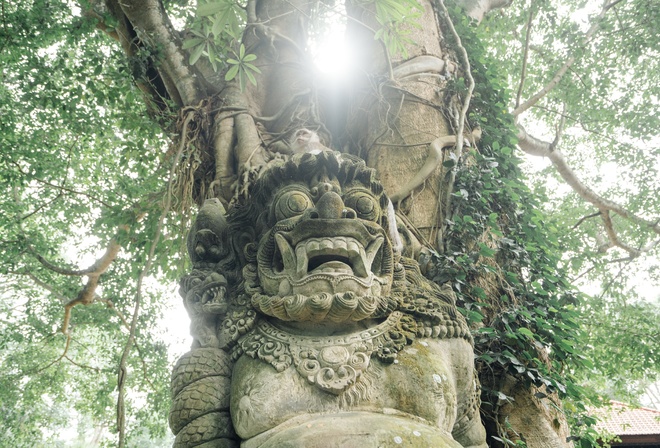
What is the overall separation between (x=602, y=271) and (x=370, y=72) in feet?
15.2

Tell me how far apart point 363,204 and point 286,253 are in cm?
42

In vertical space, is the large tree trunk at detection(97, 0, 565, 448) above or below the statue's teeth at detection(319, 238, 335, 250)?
above

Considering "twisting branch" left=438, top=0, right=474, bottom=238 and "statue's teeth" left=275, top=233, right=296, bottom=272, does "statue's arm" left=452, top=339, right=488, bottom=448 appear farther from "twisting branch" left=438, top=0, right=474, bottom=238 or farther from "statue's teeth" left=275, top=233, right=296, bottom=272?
"twisting branch" left=438, top=0, right=474, bottom=238

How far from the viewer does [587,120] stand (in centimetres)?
682

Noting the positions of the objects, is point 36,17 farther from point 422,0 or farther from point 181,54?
point 422,0

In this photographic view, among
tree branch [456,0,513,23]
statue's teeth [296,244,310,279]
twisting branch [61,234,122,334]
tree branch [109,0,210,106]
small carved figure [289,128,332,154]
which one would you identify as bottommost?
statue's teeth [296,244,310,279]

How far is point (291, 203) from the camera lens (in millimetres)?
2203

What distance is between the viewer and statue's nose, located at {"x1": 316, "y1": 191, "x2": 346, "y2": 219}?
2.08 metres

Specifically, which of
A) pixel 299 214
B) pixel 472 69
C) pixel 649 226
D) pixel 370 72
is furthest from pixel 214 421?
pixel 649 226

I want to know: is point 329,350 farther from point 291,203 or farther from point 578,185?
point 578,185

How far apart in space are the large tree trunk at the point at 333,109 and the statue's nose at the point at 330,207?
2.17 feet

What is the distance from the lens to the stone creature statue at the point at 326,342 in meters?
1.74

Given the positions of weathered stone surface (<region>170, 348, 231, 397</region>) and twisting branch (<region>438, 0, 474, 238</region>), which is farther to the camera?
twisting branch (<region>438, 0, 474, 238</region>)

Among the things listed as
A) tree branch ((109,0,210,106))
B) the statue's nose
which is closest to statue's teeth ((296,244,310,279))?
the statue's nose
